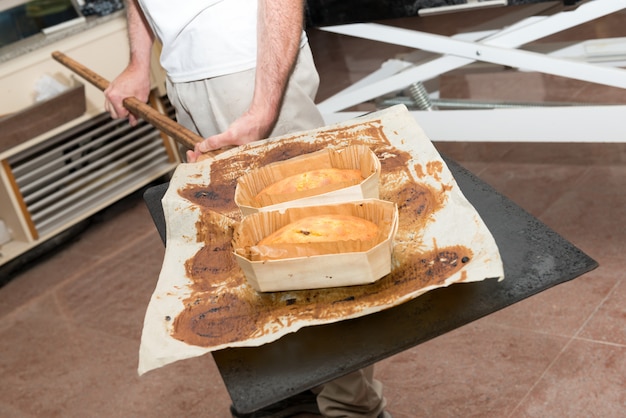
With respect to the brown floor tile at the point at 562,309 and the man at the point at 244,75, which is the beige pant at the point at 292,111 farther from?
the brown floor tile at the point at 562,309

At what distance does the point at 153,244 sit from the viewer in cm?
345

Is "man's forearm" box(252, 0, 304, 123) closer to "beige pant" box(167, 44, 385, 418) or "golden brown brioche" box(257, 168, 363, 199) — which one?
"beige pant" box(167, 44, 385, 418)

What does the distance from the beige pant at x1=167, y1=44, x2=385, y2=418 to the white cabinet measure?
4.78ft

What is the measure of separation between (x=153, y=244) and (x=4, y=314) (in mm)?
634

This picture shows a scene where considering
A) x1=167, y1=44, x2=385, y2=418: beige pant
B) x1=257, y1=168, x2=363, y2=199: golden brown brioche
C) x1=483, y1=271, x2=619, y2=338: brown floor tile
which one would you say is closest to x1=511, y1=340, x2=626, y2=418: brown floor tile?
x1=483, y1=271, x2=619, y2=338: brown floor tile

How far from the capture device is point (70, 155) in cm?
352

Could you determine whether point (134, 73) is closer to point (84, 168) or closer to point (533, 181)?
point (84, 168)

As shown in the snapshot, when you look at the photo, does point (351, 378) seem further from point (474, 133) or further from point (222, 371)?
point (474, 133)

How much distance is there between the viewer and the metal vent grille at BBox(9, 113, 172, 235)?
3.46 metres

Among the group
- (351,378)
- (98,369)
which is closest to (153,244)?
(98,369)

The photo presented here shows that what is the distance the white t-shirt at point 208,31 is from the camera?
184cm

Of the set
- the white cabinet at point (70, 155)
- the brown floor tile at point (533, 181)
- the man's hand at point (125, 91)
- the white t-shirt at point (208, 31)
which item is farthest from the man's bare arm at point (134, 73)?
the brown floor tile at point (533, 181)

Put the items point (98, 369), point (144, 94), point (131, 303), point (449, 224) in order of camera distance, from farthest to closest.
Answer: point (131, 303) < point (98, 369) < point (144, 94) < point (449, 224)

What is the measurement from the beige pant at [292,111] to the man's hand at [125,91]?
161 mm
